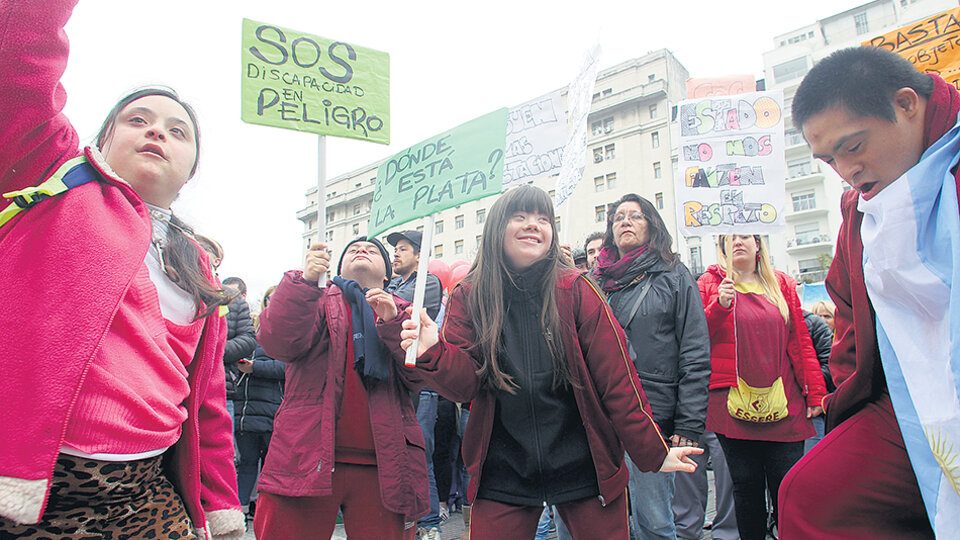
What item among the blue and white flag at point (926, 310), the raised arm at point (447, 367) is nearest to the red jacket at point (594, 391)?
the raised arm at point (447, 367)

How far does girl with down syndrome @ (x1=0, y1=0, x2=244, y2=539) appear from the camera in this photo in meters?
1.35

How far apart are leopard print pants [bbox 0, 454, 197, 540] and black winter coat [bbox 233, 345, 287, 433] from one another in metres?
3.82

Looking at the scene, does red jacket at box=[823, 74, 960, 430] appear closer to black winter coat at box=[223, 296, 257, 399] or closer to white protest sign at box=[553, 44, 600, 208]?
white protest sign at box=[553, 44, 600, 208]

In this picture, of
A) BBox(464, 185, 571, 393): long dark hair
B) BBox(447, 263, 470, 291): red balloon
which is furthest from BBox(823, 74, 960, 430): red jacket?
BBox(447, 263, 470, 291): red balloon

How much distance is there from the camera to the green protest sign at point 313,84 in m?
3.10

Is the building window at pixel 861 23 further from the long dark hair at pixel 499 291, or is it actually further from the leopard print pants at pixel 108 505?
the leopard print pants at pixel 108 505

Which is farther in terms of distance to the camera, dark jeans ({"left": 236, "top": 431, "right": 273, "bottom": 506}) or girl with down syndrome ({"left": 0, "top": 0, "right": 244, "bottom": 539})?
dark jeans ({"left": 236, "top": 431, "right": 273, "bottom": 506})

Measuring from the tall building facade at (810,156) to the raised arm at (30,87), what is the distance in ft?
149

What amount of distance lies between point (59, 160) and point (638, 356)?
307 cm

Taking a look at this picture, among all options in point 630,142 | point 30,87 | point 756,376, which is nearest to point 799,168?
point 630,142

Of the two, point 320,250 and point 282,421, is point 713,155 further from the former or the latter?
point 282,421

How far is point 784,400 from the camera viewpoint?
367 centimetres

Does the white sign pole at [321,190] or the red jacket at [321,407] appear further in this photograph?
the white sign pole at [321,190]

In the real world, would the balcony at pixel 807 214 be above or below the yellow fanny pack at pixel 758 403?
above
